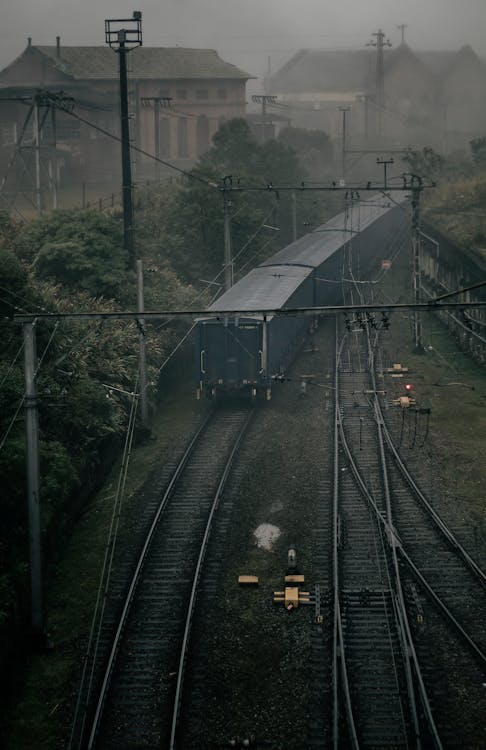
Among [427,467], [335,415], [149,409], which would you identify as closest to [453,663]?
[427,467]

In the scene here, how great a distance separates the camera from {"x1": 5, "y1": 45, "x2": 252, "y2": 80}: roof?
232ft

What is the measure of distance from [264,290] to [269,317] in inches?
153

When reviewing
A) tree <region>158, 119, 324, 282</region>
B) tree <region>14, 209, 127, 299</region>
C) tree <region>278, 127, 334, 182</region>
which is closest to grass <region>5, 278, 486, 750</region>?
tree <region>14, 209, 127, 299</region>

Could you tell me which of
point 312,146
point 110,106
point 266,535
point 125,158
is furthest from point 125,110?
point 312,146

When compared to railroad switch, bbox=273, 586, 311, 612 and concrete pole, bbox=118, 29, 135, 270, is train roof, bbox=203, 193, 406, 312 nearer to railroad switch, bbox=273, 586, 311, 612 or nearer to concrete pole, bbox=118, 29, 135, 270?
concrete pole, bbox=118, 29, 135, 270

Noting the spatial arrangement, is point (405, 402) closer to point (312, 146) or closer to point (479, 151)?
point (479, 151)

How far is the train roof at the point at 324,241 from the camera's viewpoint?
37128 mm

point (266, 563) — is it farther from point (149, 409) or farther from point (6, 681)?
point (149, 409)

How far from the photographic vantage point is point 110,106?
216ft

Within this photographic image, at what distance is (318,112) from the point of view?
11062 cm

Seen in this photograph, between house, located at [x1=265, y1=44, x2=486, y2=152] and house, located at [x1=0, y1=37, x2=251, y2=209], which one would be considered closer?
house, located at [x1=0, y1=37, x2=251, y2=209]

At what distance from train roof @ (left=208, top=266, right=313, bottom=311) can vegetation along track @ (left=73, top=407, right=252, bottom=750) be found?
6.13m

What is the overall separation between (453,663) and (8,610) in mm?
7987

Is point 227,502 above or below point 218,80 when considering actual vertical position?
below
